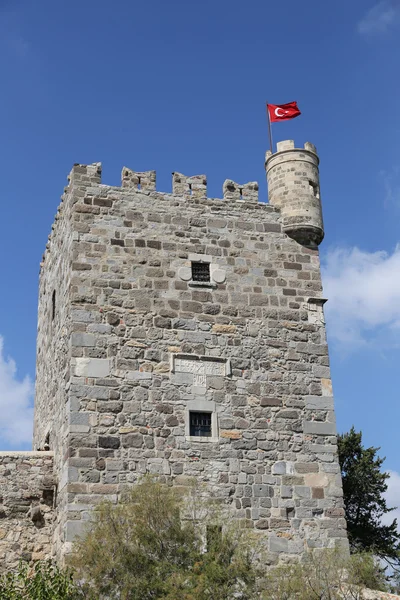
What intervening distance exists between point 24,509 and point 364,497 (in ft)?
33.4

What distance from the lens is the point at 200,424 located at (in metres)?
13.0

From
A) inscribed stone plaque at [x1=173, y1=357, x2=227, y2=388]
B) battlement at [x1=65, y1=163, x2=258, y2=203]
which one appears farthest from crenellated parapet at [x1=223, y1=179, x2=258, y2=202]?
inscribed stone plaque at [x1=173, y1=357, x2=227, y2=388]

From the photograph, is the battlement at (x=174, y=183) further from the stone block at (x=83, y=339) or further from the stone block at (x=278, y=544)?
the stone block at (x=278, y=544)

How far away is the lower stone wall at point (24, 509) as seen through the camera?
41.5 feet

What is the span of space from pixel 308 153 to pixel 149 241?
3.61 m

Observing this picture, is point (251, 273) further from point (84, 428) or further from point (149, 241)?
point (84, 428)

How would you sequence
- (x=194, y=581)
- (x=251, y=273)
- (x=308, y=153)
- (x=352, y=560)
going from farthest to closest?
(x=308, y=153), (x=251, y=273), (x=352, y=560), (x=194, y=581)

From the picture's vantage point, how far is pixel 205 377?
43.6ft

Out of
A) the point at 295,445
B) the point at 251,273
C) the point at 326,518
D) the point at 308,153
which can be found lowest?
the point at 326,518

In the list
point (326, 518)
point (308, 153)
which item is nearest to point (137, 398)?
point (326, 518)

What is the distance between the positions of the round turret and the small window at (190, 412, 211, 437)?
3780mm

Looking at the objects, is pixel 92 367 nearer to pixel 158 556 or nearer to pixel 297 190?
pixel 158 556

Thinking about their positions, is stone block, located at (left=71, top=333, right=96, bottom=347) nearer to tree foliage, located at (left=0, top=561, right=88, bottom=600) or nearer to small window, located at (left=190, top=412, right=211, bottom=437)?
small window, located at (left=190, top=412, right=211, bottom=437)

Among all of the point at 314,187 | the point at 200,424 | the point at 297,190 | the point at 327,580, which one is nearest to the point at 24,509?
the point at 200,424
